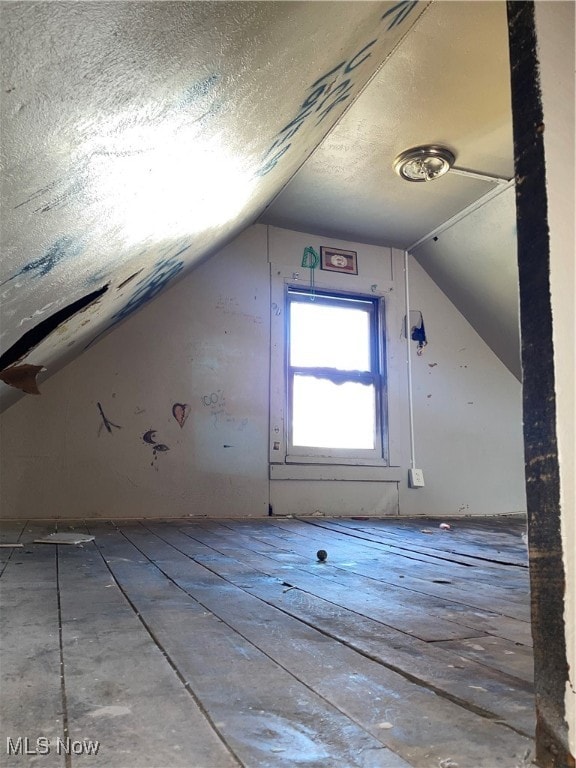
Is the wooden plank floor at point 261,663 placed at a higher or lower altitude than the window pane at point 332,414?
lower

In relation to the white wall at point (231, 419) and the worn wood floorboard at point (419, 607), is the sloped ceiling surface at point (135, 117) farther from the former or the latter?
the white wall at point (231, 419)

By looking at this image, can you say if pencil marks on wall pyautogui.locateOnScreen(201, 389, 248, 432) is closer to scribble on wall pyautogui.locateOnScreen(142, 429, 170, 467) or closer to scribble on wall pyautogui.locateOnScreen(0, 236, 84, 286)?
scribble on wall pyautogui.locateOnScreen(142, 429, 170, 467)

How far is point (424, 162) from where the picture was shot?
3.50 meters

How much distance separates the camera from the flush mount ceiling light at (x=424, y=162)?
340 cm

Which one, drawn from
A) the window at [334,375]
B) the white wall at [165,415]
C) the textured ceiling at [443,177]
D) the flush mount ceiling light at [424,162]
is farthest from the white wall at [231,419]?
the flush mount ceiling light at [424,162]

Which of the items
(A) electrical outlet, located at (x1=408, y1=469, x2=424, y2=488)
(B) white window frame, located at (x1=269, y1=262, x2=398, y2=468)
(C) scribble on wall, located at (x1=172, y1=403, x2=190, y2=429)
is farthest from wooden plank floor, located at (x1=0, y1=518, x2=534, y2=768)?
(A) electrical outlet, located at (x1=408, y1=469, x2=424, y2=488)

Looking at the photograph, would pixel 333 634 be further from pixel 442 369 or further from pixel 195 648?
pixel 442 369

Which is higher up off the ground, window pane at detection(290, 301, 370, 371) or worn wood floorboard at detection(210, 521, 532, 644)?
window pane at detection(290, 301, 370, 371)

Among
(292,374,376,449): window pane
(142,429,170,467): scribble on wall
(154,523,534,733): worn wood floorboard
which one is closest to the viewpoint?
(154,523,534,733): worn wood floorboard

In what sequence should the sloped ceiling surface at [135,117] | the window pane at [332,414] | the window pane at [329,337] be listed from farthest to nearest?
1. the window pane at [329,337]
2. the window pane at [332,414]
3. the sloped ceiling surface at [135,117]

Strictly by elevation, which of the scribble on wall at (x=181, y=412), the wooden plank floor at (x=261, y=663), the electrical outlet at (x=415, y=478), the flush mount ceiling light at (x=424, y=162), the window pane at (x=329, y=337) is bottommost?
the wooden plank floor at (x=261, y=663)

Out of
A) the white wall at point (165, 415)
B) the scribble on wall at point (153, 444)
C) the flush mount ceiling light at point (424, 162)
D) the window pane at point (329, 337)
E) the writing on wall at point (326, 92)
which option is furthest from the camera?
the window pane at point (329, 337)

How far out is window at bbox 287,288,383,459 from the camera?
444 cm

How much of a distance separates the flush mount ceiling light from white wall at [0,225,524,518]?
1.17 metres
